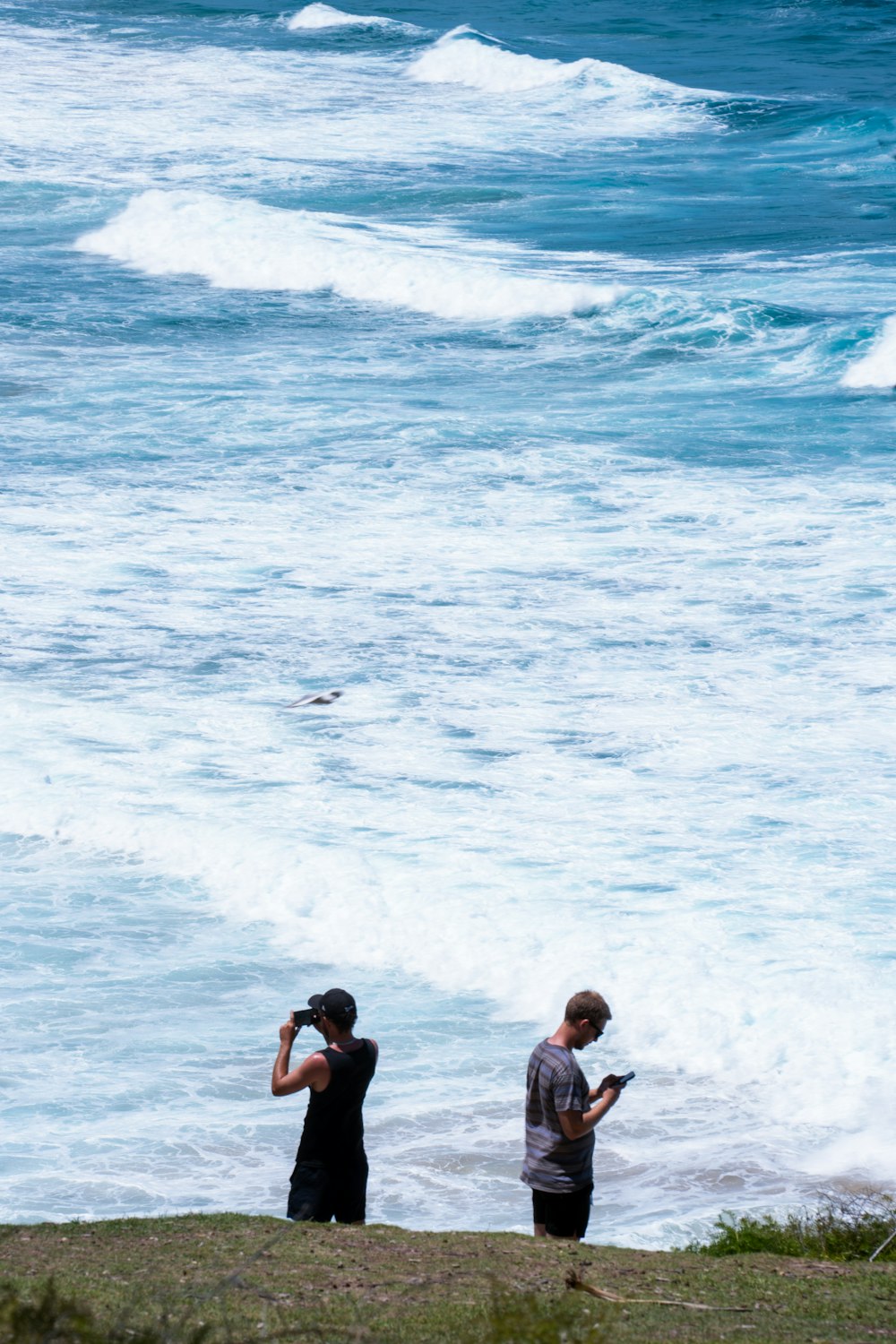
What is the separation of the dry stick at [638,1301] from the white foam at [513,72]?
45.5 metres

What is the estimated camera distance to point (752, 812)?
12375mm

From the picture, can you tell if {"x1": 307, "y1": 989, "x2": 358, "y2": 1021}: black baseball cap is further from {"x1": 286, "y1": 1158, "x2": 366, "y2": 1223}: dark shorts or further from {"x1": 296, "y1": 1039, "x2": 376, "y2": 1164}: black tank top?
{"x1": 286, "y1": 1158, "x2": 366, "y2": 1223}: dark shorts

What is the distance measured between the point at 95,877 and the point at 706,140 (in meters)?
35.3

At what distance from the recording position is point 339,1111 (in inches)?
281

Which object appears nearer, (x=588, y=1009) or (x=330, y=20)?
(x=588, y=1009)

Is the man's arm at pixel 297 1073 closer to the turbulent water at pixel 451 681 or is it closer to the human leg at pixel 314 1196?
the human leg at pixel 314 1196

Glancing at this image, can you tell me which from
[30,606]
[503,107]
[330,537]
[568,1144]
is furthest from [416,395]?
[503,107]

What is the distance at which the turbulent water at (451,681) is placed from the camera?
9180 mm

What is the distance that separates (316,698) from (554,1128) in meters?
7.76

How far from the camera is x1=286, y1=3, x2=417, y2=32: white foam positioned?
59.3 metres

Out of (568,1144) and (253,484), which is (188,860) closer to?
(568,1144)

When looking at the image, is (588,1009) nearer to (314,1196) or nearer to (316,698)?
(314,1196)

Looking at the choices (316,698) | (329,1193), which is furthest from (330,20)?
(329,1193)

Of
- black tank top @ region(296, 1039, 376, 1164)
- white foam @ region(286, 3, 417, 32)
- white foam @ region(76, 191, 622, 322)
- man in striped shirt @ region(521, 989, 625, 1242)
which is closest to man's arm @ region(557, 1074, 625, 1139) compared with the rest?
man in striped shirt @ region(521, 989, 625, 1242)
